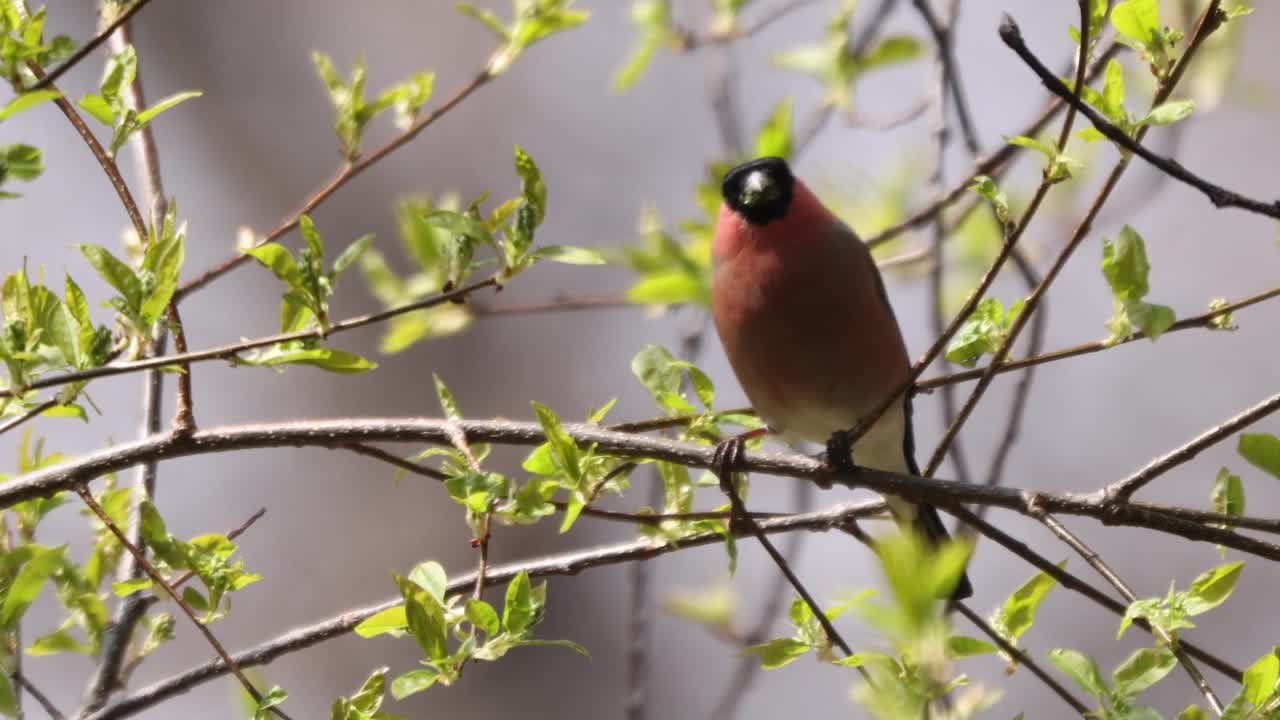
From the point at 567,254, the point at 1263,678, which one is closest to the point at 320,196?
the point at 567,254

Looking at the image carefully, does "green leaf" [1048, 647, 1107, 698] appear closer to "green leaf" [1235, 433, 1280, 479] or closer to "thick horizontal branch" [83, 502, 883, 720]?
"green leaf" [1235, 433, 1280, 479]

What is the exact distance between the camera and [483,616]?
5.30 ft

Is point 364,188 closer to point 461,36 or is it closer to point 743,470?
point 461,36

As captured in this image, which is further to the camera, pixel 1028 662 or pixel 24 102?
pixel 1028 662

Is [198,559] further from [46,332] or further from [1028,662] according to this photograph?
[1028,662]

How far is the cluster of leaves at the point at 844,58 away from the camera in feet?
10.5

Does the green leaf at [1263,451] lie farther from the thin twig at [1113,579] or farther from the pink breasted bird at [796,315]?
the pink breasted bird at [796,315]

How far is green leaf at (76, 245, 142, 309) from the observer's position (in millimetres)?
1489

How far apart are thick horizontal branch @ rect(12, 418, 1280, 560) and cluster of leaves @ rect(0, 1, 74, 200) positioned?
36 centimetres

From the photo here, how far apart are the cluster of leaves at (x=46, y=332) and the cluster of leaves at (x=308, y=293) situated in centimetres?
18

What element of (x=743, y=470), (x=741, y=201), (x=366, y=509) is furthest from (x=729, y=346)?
(x=366, y=509)

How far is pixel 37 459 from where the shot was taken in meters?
2.02

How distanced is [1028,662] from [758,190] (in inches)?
57.8

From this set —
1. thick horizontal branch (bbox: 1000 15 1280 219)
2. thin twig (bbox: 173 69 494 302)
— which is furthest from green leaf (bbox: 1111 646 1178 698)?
thin twig (bbox: 173 69 494 302)
